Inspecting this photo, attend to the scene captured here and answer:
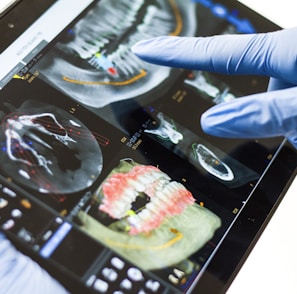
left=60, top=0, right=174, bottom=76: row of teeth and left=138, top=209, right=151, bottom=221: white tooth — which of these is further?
left=60, top=0, right=174, bottom=76: row of teeth

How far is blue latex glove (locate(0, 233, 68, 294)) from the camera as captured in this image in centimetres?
60

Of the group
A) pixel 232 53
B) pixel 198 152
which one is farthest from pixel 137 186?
pixel 232 53

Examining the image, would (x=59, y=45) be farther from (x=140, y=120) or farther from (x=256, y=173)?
(x=256, y=173)

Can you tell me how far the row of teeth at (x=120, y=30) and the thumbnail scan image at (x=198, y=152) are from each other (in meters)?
0.11

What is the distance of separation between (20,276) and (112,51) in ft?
1.33

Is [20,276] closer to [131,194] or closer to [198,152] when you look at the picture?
[131,194]

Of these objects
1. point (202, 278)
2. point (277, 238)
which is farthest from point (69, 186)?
point (277, 238)

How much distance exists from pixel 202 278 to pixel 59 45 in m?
0.43

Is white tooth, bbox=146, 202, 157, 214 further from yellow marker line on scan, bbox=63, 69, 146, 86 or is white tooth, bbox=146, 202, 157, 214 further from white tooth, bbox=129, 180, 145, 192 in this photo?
yellow marker line on scan, bbox=63, 69, 146, 86

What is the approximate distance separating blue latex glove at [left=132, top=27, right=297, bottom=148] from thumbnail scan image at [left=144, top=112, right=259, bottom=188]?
5cm

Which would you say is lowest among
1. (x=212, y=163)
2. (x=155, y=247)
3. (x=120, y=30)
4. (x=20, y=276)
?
(x=20, y=276)

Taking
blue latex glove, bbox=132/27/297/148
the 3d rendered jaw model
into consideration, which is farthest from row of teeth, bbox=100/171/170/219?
blue latex glove, bbox=132/27/297/148

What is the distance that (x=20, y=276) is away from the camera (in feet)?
1.97

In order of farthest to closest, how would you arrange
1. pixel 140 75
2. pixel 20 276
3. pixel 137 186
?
pixel 140 75, pixel 137 186, pixel 20 276
